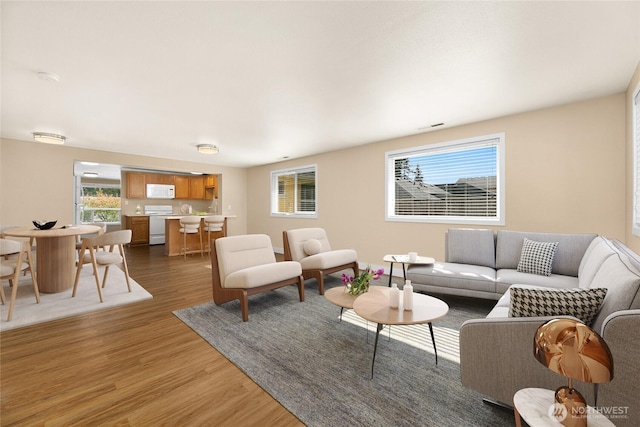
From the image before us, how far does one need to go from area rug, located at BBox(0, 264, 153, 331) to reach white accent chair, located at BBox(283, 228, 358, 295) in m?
1.99

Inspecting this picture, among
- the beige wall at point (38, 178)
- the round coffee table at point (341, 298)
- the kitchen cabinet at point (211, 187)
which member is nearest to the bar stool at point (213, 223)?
the kitchen cabinet at point (211, 187)

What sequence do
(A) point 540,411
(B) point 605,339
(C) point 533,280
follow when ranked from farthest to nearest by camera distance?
(C) point 533,280 < (B) point 605,339 < (A) point 540,411

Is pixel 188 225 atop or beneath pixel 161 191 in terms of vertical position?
beneath

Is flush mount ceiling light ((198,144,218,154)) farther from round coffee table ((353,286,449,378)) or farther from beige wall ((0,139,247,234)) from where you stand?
round coffee table ((353,286,449,378))

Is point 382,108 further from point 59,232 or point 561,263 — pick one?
point 59,232

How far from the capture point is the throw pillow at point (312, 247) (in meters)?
4.09

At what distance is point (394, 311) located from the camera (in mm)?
2016

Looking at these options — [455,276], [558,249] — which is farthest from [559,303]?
[558,249]

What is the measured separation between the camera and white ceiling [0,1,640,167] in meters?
1.71

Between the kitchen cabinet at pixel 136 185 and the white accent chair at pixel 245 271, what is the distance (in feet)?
20.9

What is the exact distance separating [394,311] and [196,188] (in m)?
8.27

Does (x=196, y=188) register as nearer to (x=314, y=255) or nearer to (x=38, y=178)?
(x=38, y=178)

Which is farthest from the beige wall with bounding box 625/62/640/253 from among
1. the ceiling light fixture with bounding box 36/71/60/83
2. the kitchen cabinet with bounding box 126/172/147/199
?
the kitchen cabinet with bounding box 126/172/147/199

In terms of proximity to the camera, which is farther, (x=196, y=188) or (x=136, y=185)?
(x=196, y=188)
